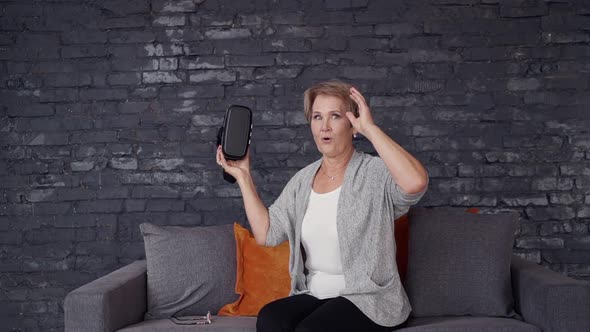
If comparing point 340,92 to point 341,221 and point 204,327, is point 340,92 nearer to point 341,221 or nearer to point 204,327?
point 341,221

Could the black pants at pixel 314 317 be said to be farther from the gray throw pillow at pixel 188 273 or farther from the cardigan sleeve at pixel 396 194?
the gray throw pillow at pixel 188 273

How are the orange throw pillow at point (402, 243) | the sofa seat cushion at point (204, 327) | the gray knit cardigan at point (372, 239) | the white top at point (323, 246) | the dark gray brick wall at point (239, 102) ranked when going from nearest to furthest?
1. the gray knit cardigan at point (372, 239)
2. the white top at point (323, 246)
3. the sofa seat cushion at point (204, 327)
4. the orange throw pillow at point (402, 243)
5. the dark gray brick wall at point (239, 102)

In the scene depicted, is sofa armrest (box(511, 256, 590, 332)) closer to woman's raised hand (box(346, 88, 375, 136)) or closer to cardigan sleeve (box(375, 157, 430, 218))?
cardigan sleeve (box(375, 157, 430, 218))

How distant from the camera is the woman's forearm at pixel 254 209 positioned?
8.14 feet

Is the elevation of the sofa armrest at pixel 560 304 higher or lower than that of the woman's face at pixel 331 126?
lower

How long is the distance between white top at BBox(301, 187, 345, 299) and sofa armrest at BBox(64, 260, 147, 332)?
0.72m

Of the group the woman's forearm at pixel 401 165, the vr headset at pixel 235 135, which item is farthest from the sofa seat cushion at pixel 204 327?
the woman's forearm at pixel 401 165

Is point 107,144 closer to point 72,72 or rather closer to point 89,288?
point 72,72

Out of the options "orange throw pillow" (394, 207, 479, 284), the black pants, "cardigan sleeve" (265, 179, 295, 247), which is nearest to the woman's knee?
the black pants

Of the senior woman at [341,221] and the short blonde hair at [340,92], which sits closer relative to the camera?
the senior woman at [341,221]

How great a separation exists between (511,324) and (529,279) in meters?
0.21

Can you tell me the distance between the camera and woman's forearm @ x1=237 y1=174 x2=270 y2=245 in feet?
8.14

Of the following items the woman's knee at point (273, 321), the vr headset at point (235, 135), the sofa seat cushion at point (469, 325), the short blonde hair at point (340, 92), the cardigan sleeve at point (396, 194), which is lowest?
the sofa seat cushion at point (469, 325)

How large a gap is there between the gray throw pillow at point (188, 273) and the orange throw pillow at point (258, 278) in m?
0.05
